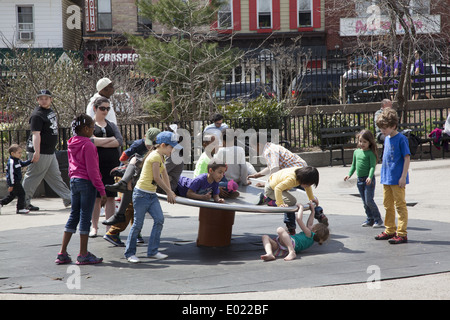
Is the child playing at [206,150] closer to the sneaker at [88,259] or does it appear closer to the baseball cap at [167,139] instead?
the baseball cap at [167,139]

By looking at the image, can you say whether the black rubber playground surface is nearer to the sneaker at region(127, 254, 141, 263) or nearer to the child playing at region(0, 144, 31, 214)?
the sneaker at region(127, 254, 141, 263)

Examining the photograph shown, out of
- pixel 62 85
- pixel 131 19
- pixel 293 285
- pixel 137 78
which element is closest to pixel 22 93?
pixel 62 85

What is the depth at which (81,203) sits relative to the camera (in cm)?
706

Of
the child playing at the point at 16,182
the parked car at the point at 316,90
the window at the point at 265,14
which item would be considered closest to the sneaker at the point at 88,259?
the child playing at the point at 16,182

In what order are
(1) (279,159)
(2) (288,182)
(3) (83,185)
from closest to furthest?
(3) (83,185) → (2) (288,182) → (1) (279,159)

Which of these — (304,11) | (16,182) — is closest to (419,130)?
(16,182)

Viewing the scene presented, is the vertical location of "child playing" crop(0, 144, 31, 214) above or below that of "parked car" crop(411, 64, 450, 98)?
below

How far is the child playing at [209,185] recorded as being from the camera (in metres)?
7.46

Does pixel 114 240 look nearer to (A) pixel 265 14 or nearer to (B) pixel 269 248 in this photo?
(B) pixel 269 248

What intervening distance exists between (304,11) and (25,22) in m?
15.6

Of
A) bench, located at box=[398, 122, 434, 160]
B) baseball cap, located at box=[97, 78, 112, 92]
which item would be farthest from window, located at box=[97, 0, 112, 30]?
baseball cap, located at box=[97, 78, 112, 92]

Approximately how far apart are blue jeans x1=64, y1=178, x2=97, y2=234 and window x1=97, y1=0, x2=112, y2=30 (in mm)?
30917

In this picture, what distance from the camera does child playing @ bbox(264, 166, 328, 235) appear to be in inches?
299

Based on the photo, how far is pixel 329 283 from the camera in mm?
5969
